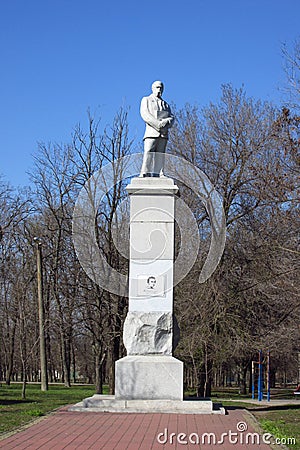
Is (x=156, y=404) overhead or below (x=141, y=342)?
below

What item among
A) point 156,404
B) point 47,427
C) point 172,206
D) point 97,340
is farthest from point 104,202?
point 47,427

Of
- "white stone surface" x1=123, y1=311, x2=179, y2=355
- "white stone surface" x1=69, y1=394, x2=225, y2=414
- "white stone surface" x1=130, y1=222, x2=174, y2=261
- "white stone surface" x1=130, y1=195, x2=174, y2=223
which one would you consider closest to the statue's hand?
"white stone surface" x1=130, y1=195, x2=174, y2=223

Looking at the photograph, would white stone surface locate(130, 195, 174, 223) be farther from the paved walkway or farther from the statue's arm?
the paved walkway

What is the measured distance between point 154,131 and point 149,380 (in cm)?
541

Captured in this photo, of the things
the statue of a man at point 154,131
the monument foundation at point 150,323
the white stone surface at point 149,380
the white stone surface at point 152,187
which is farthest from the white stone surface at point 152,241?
the white stone surface at point 149,380

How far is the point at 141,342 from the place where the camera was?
14.7 metres

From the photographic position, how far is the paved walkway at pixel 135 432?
947 centimetres

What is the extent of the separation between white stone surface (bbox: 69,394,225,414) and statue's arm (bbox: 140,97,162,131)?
5.87 m

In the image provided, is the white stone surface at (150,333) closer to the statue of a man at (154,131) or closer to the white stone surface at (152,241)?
the white stone surface at (152,241)

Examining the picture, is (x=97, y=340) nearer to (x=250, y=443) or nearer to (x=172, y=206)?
(x=172, y=206)

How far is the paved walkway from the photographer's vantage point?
31.1ft

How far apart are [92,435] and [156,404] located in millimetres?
3561

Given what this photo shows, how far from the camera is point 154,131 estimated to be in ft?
52.1

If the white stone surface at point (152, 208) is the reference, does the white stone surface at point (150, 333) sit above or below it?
below
